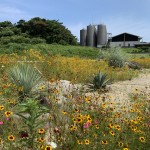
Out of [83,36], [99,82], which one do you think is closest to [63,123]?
[99,82]

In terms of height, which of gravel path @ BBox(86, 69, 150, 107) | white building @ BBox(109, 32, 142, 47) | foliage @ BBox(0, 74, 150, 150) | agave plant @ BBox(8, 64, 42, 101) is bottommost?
gravel path @ BBox(86, 69, 150, 107)

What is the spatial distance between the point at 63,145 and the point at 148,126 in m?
1.29

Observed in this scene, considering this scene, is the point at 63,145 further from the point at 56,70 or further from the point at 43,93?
the point at 56,70

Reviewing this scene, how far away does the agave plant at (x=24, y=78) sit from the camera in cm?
674

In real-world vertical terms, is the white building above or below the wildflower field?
above

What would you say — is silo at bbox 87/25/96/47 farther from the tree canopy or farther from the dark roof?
the tree canopy

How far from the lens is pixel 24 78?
684 cm

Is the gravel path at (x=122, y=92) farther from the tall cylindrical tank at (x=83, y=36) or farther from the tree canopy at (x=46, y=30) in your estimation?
the tall cylindrical tank at (x=83, y=36)

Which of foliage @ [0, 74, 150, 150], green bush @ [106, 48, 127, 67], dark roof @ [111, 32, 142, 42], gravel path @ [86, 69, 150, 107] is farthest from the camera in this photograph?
dark roof @ [111, 32, 142, 42]

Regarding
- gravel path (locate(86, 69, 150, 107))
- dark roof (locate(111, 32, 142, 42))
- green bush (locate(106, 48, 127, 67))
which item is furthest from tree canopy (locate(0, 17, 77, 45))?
gravel path (locate(86, 69, 150, 107))

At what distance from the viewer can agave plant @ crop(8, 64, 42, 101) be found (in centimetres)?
674

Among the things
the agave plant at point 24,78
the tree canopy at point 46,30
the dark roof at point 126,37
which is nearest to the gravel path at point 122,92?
the agave plant at point 24,78

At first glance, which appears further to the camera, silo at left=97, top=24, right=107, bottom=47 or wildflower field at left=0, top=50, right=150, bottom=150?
silo at left=97, top=24, right=107, bottom=47

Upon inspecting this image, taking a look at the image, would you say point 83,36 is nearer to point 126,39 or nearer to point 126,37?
point 126,37
